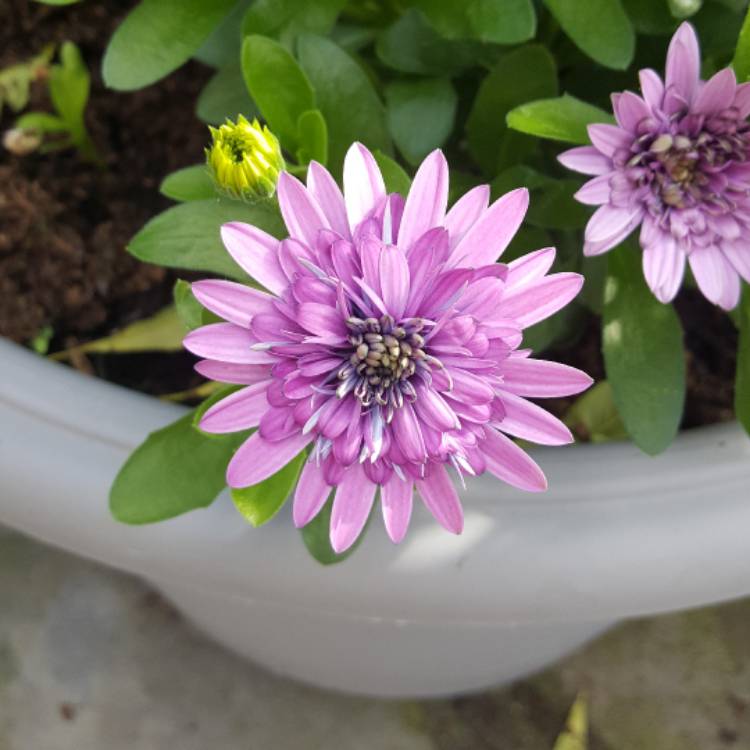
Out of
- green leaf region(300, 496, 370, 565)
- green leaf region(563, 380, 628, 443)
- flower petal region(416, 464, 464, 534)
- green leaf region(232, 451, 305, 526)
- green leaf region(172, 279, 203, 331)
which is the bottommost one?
green leaf region(563, 380, 628, 443)

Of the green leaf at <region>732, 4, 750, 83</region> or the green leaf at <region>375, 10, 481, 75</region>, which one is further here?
the green leaf at <region>375, 10, 481, 75</region>

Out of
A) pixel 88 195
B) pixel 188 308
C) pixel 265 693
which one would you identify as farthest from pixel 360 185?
pixel 265 693

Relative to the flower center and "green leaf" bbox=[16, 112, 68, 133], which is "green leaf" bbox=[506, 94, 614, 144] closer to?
the flower center

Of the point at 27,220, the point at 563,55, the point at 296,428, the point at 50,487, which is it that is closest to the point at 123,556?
the point at 50,487

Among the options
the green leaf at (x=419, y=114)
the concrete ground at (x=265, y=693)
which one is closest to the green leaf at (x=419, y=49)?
the green leaf at (x=419, y=114)

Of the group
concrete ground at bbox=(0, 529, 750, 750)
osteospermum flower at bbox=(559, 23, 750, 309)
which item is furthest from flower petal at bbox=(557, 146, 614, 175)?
concrete ground at bbox=(0, 529, 750, 750)

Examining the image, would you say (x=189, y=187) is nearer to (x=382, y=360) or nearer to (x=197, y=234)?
(x=197, y=234)

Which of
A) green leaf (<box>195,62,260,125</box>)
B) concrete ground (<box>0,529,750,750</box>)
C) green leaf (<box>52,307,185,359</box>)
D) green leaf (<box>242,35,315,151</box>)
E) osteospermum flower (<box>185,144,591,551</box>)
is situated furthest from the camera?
concrete ground (<box>0,529,750,750</box>)
